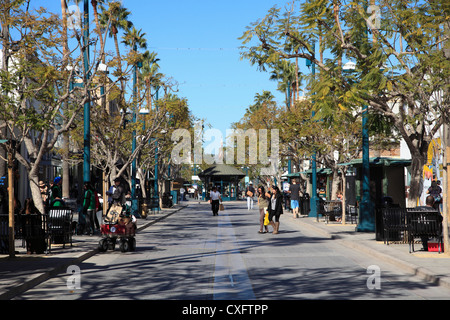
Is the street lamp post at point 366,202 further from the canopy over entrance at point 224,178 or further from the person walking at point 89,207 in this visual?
the canopy over entrance at point 224,178

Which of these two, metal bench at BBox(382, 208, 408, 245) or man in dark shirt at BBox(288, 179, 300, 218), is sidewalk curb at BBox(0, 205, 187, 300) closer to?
metal bench at BBox(382, 208, 408, 245)

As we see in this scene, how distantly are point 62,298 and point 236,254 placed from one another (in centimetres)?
758

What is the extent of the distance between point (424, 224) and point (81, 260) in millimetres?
8217

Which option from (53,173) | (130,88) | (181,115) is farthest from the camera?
(53,173)

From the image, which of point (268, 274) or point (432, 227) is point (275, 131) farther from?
point (268, 274)

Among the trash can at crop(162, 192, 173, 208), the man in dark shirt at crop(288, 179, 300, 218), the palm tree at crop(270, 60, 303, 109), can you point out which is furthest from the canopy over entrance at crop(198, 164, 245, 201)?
the man in dark shirt at crop(288, 179, 300, 218)

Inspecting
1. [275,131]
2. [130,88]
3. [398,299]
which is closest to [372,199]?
[398,299]

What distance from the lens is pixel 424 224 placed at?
16.3 m

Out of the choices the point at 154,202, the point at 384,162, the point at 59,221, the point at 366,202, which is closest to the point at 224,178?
the point at 154,202

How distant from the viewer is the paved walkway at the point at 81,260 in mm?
11375

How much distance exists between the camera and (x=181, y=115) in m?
45.1

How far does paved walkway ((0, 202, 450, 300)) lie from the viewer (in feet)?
37.3

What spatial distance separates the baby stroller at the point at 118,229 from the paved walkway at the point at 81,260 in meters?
0.45

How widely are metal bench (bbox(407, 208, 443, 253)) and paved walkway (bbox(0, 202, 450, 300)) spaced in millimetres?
461
